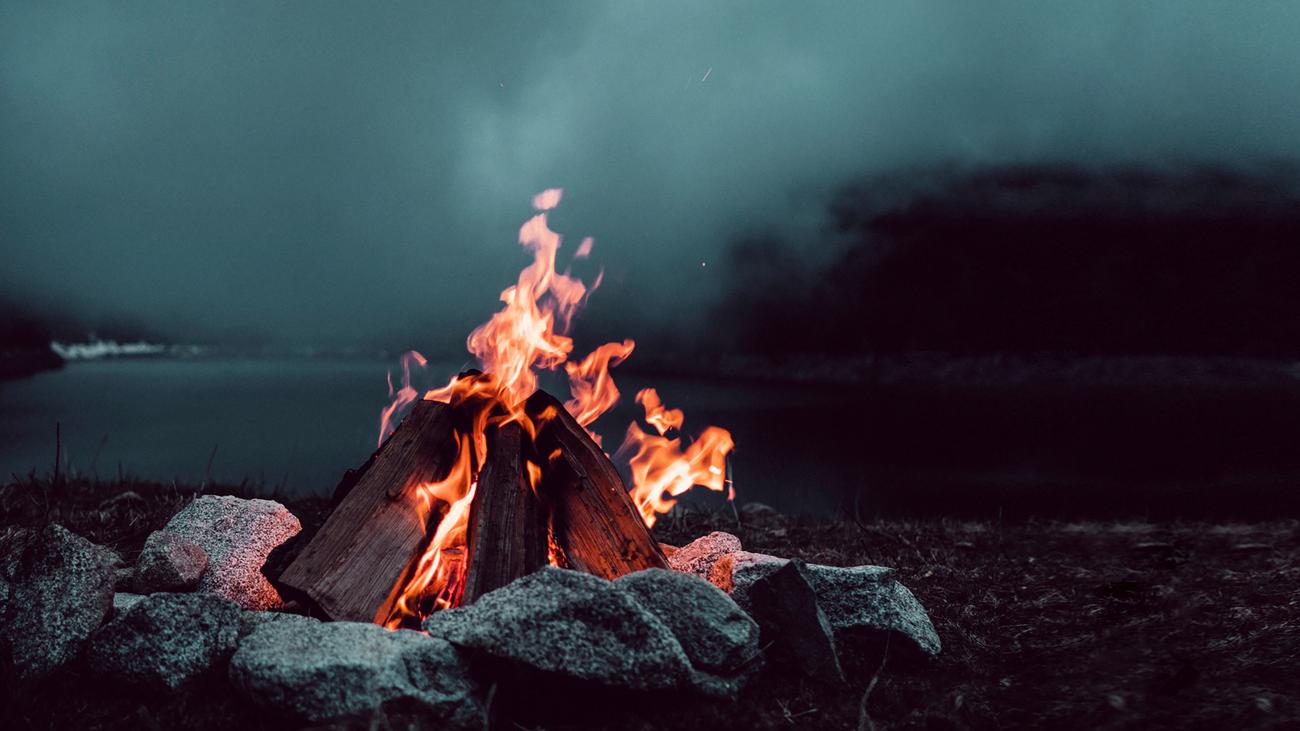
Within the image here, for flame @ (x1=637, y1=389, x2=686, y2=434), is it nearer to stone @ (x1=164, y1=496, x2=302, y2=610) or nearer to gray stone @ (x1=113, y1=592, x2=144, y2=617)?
stone @ (x1=164, y1=496, x2=302, y2=610)

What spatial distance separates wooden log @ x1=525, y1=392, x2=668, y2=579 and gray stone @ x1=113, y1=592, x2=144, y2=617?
2.56 m

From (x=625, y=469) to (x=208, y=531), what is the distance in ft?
9.98

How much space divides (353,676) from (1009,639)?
4.28m

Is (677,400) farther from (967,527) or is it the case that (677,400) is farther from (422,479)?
(967,527)

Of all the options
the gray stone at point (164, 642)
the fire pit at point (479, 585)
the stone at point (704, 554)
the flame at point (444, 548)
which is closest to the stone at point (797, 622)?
the fire pit at point (479, 585)

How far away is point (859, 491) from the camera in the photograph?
9.46 meters

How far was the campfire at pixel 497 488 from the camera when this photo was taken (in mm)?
4910

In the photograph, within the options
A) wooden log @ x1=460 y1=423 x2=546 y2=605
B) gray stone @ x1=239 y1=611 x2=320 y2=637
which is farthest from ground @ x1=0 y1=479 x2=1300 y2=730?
wooden log @ x1=460 y1=423 x2=546 y2=605

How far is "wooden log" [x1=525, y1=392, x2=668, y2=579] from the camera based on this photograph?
17.3 ft

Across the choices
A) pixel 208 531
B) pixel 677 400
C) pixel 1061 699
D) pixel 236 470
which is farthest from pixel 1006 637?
pixel 236 470

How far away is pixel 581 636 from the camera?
3.87m

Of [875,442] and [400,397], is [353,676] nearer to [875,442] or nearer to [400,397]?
[400,397]

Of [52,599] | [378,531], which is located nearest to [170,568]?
[52,599]

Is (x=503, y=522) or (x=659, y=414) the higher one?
(x=659, y=414)
